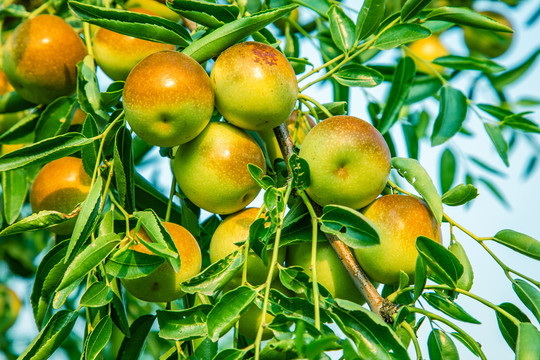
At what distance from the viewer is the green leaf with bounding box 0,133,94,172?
1418mm

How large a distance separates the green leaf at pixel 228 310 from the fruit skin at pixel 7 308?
2684 millimetres

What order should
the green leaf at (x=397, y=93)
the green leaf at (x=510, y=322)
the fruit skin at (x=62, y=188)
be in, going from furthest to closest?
the green leaf at (x=397, y=93)
the fruit skin at (x=62, y=188)
the green leaf at (x=510, y=322)

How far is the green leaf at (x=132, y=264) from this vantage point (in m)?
1.36

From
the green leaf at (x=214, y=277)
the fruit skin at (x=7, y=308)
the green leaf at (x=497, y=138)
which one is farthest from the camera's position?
the fruit skin at (x=7, y=308)

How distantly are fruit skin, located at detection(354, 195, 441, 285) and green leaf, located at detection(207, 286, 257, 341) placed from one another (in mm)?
380

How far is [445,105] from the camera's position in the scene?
235 cm

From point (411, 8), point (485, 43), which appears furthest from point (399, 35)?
point (485, 43)

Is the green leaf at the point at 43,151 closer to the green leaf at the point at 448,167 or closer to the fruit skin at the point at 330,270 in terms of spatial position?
the fruit skin at the point at 330,270

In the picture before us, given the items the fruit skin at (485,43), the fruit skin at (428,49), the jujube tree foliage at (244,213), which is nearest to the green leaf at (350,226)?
the jujube tree foliage at (244,213)

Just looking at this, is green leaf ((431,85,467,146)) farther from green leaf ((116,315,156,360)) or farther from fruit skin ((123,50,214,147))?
green leaf ((116,315,156,360))

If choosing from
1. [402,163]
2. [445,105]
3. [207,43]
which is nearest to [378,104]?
[445,105]

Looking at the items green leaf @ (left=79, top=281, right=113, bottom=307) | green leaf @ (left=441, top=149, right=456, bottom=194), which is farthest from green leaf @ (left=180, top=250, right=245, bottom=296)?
green leaf @ (left=441, top=149, right=456, bottom=194)

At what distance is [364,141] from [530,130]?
128cm

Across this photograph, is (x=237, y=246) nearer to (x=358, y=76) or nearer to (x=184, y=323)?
(x=184, y=323)
